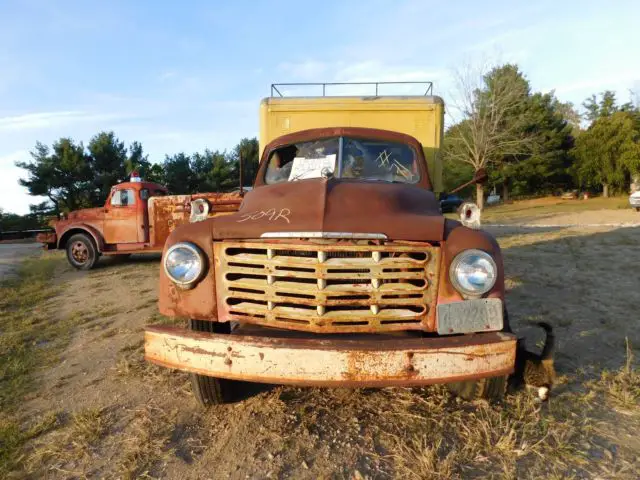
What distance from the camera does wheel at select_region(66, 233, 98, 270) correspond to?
10.2m

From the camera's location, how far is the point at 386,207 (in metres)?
2.76

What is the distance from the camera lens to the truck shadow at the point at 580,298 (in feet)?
12.3

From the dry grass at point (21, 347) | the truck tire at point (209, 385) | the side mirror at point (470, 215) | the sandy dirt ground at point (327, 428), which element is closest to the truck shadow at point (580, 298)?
the sandy dirt ground at point (327, 428)

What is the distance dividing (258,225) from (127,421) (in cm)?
157

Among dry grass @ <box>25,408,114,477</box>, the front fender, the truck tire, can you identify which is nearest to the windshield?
the truck tire

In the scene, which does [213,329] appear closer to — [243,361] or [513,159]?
[243,361]

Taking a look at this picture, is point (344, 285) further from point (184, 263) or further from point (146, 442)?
point (146, 442)

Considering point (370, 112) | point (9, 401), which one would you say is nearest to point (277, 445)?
point (9, 401)

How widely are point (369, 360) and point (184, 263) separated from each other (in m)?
1.22

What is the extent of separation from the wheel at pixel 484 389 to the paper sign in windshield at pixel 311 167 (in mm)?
1920

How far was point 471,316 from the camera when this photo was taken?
7.45 feet

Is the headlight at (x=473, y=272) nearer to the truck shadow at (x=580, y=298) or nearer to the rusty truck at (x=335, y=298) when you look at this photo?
the rusty truck at (x=335, y=298)

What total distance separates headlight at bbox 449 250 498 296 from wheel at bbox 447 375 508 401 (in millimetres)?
631

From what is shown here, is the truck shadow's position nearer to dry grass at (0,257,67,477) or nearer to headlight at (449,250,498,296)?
headlight at (449,250,498,296)
